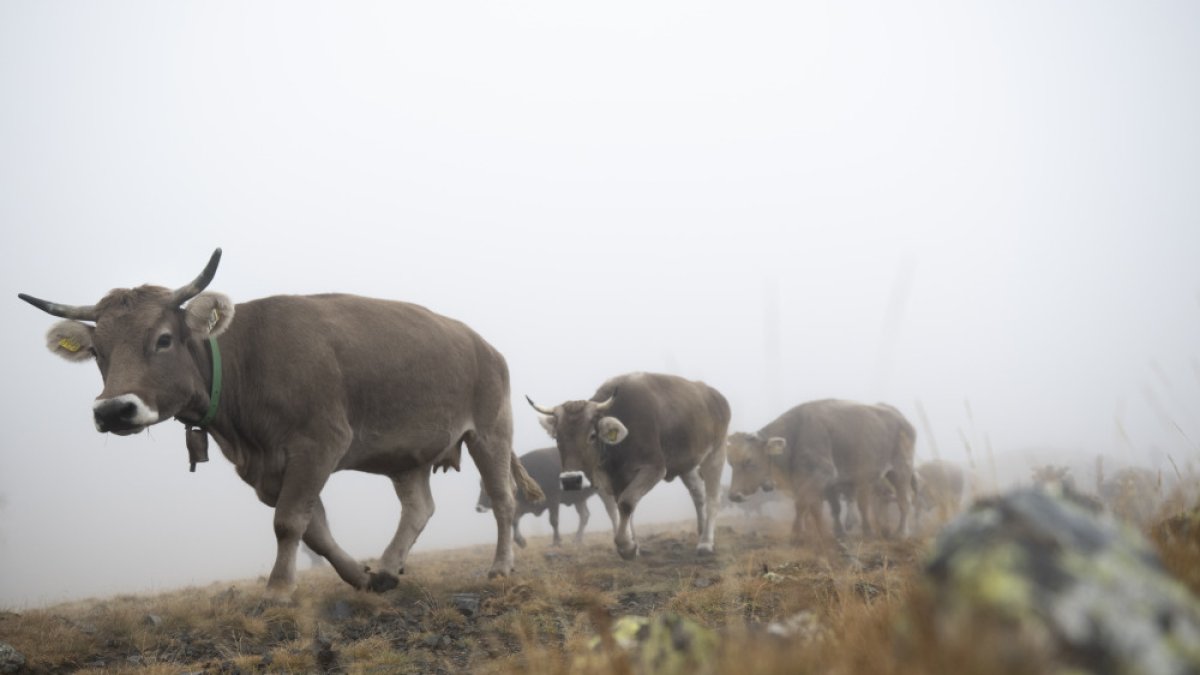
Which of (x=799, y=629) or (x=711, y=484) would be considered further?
(x=711, y=484)

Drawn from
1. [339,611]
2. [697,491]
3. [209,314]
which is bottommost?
[339,611]

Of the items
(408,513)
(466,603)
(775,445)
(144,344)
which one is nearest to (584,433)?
(408,513)

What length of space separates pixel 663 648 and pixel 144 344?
5994 millimetres

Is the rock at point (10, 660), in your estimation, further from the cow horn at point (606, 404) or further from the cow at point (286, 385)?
the cow horn at point (606, 404)

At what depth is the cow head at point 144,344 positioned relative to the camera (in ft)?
20.3

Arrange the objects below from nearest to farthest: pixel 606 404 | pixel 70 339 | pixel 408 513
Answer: pixel 70 339, pixel 408 513, pixel 606 404

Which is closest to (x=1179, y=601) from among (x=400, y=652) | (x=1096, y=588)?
(x=1096, y=588)

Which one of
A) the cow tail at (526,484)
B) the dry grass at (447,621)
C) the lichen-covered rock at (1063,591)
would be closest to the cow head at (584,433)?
the cow tail at (526,484)

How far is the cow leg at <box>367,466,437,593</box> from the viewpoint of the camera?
8398 mm

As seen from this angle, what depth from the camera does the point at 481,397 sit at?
926 centimetres

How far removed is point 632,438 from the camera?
1203cm

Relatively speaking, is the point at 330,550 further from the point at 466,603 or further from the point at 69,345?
the point at 69,345

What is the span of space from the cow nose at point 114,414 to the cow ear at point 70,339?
1266mm

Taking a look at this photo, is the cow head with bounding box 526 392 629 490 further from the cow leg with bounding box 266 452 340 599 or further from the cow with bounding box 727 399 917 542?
the cow with bounding box 727 399 917 542
